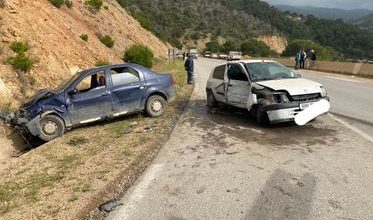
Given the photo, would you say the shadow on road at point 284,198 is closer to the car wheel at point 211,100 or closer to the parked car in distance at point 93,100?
the parked car in distance at point 93,100

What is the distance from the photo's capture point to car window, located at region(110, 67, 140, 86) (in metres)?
11.8

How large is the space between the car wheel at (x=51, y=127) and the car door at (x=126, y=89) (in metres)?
1.53

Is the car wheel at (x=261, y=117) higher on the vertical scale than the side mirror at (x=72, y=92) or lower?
lower

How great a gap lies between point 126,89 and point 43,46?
27.5 ft

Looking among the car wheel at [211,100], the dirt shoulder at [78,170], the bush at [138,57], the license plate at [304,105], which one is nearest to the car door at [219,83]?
the car wheel at [211,100]

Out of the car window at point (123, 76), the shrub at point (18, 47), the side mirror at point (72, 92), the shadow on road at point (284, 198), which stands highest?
the shrub at point (18, 47)

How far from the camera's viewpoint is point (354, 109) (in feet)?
41.9

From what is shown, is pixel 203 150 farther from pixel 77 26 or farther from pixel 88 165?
pixel 77 26

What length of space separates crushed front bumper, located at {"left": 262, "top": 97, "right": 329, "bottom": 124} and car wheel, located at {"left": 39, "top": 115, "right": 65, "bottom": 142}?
5301 mm

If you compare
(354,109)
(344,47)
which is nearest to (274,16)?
(344,47)

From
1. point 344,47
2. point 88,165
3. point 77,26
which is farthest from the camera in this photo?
point 344,47

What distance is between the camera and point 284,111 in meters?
9.54

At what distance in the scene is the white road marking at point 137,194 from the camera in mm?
5367

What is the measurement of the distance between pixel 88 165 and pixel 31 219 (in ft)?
7.52
